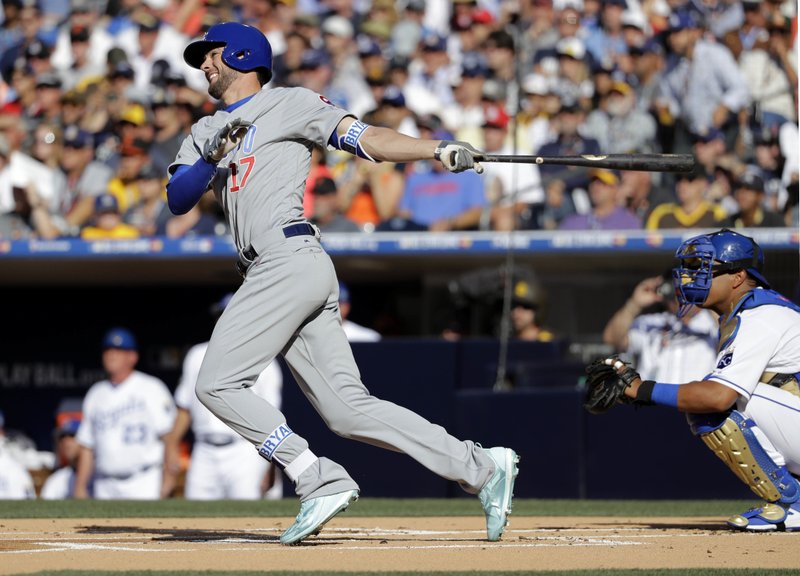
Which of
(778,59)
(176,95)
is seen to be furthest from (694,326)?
(176,95)

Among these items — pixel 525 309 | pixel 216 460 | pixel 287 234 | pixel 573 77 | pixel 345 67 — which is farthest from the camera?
pixel 345 67

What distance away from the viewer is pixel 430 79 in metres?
12.5

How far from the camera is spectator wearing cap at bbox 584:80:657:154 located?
1064cm

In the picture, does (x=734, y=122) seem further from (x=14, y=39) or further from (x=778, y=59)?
(x=14, y=39)

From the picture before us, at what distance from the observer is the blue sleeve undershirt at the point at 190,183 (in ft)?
15.7

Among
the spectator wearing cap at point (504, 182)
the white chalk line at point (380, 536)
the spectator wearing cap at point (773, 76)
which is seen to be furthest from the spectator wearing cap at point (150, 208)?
the white chalk line at point (380, 536)

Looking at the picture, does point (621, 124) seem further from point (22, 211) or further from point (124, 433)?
point (22, 211)

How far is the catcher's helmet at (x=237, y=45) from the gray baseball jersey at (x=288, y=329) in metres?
0.16

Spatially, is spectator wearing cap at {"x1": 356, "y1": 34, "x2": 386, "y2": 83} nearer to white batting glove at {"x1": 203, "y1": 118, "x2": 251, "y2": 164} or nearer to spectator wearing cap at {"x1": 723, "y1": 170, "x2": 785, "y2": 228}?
spectator wearing cap at {"x1": 723, "y1": 170, "x2": 785, "y2": 228}

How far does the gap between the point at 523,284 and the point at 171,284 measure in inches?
169

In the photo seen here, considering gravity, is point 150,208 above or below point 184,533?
above

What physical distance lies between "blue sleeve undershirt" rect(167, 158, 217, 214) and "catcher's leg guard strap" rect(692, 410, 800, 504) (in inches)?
83.0

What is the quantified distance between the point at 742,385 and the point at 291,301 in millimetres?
1741

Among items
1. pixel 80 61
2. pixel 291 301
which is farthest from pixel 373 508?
pixel 80 61
